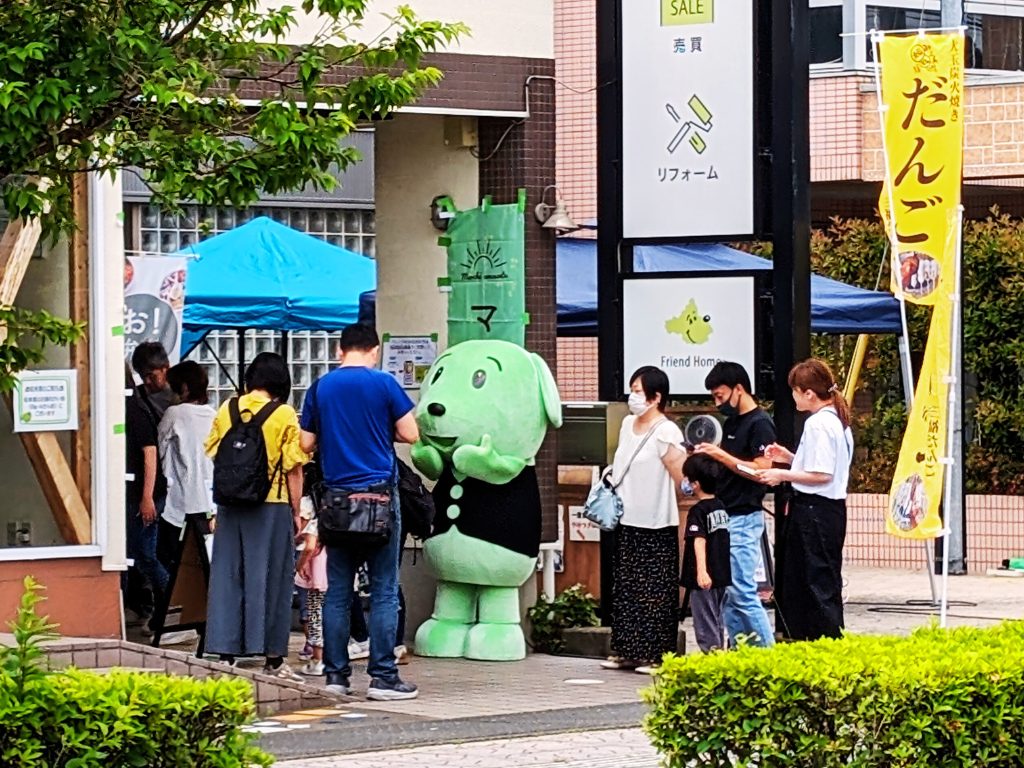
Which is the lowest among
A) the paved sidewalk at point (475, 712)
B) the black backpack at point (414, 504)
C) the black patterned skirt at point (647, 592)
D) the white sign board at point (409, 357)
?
the paved sidewalk at point (475, 712)

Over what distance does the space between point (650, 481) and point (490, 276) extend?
183cm

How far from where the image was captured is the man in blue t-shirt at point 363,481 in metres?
10.9

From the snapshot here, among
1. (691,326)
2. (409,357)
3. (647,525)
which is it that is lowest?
(647,525)

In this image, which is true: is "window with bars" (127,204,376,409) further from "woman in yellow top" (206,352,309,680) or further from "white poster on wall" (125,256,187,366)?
"woman in yellow top" (206,352,309,680)

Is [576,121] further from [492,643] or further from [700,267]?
[492,643]

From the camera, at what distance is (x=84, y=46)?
Answer: 7.24 m

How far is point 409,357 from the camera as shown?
535 inches

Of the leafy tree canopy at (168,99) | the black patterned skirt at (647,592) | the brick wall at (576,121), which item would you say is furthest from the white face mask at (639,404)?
the brick wall at (576,121)

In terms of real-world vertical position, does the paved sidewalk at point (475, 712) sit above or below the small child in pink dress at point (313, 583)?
below

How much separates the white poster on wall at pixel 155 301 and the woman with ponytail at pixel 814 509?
5.08m

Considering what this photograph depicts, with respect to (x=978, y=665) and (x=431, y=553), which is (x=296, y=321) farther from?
(x=978, y=665)

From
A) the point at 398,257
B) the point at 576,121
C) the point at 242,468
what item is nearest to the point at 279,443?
the point at 242,468

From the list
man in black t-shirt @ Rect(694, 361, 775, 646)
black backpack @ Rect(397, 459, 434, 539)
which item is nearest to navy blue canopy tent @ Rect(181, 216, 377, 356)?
black backpack @ Rect(397, 459, 434, 539)

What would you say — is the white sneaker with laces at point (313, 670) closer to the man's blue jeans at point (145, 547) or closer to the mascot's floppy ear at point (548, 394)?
the man's blue jeans at point (145, 547)
